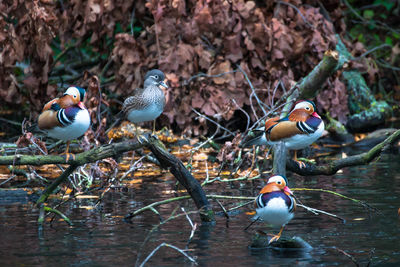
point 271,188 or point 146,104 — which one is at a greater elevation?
point 146,104

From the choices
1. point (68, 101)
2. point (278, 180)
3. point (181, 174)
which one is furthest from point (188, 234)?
point (68, 101)

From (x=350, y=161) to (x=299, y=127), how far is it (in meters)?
0.71

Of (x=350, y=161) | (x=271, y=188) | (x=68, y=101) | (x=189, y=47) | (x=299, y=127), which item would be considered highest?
(x=189, y=47)

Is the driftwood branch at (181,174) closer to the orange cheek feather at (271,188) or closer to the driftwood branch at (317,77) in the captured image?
the orange cheek feather at (271,188)

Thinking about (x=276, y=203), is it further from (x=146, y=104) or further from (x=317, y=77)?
(x=317, y=77)

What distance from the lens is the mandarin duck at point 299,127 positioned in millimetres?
8227

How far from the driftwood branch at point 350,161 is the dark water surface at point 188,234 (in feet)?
1.94

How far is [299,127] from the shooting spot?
8227mm

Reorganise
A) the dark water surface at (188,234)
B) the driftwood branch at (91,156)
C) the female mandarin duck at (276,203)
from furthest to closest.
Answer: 1. the driftwood branch at (91,156)
2. the female mandarin duck at (276,203)
3. the dark water surface at (188,234)

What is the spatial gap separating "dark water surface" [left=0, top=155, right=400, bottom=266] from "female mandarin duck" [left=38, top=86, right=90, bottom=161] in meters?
1.07

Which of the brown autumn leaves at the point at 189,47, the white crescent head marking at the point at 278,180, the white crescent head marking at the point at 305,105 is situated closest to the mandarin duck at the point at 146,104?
the white crescent head marking at the point at 305,105

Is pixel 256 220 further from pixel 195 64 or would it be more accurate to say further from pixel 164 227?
pixel 195 64

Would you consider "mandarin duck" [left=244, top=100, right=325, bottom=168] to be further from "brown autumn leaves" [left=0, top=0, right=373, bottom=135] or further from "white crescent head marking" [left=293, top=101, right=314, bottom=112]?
"brown autumn leaves" [left=0, top=0, right=373, bottom=135]

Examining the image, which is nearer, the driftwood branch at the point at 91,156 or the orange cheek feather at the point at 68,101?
the driftwood branch at the point at 91,156
